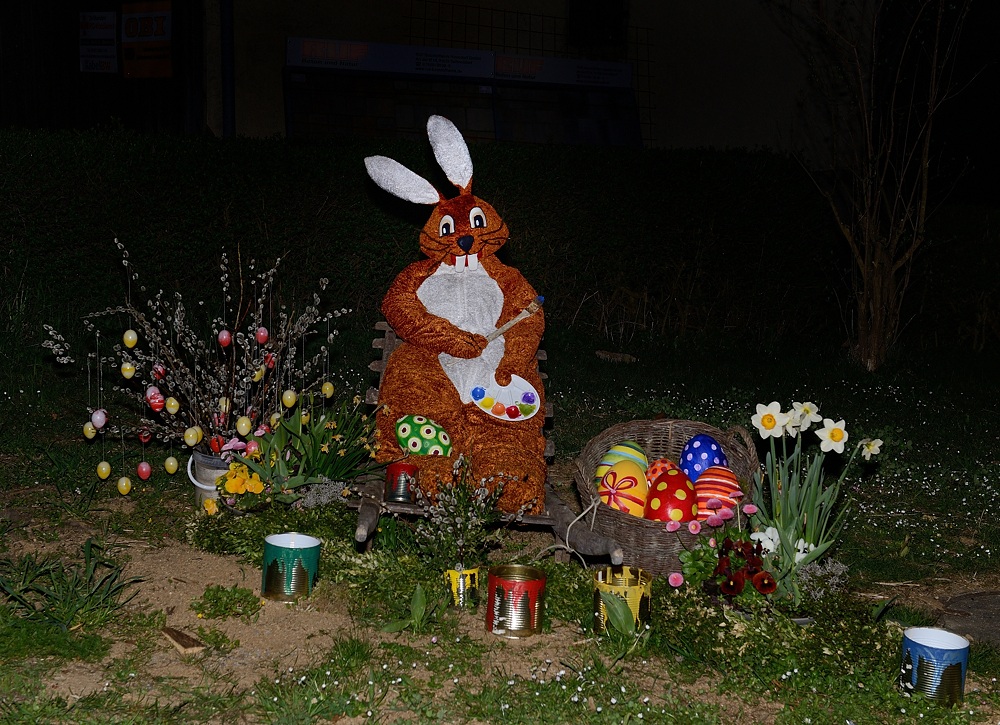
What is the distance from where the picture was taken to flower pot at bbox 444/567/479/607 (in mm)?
3553

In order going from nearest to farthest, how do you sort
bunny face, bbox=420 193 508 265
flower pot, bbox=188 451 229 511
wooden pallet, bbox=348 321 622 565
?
wooden pallet, bbox=348 321 622 565
flower pot, bbox=188 451 229 511
bunny face, bbox=420 193 508 265

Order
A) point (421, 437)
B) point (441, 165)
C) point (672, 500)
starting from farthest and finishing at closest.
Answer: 1. point (441, 165)
2. point (421, 437)
3. point (672, 500)

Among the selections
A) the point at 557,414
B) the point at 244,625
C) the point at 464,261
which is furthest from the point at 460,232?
the point at 557,414

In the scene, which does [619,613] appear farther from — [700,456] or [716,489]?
[700,456]

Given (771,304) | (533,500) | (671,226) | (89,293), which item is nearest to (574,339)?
(671,226)

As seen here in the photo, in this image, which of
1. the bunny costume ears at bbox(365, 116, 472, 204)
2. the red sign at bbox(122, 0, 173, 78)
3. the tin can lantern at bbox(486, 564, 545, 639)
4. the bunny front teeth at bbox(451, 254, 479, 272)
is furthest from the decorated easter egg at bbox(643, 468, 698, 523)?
the red sign at bbox(122, 0, 173, 78)

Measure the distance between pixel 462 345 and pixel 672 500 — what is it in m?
1.12

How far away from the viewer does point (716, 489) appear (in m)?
3.98

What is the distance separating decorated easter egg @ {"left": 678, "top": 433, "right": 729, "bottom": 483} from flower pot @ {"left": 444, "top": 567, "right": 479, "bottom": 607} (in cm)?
116

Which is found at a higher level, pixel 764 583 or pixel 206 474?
pixel 206 474

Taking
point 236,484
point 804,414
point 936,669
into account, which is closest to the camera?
point 936,669

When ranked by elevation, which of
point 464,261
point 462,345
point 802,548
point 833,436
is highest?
point 464,261

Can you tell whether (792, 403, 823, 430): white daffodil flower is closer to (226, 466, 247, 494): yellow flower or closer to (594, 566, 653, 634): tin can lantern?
(594, 566, 653, 634): tin can lantern

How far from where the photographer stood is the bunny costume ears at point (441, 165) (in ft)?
15.2
